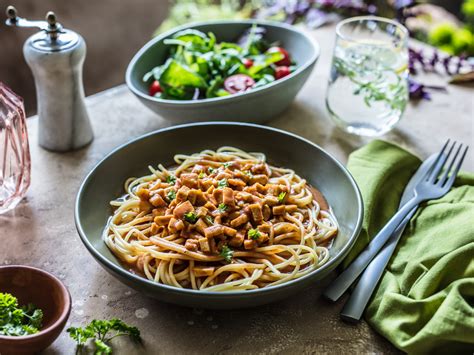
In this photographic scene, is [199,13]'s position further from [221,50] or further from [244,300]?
[244,300]

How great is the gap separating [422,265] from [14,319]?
1.18 m

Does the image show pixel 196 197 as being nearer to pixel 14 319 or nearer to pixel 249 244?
pixel 249 244

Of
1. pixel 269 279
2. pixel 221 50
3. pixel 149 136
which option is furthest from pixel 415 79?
pixel 269 279

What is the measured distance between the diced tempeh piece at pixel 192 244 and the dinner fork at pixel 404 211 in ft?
1.35

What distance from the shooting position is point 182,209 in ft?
5.87

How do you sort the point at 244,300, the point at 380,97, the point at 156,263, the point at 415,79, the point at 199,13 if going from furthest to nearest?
1. the point at 199,13
2. the point at 415,79
3. the point at 380,97
4. the point at 156,263
5. the point at 244,300

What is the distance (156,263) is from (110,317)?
203mm

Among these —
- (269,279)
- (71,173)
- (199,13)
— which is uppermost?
(269,279)

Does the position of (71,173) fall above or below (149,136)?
below

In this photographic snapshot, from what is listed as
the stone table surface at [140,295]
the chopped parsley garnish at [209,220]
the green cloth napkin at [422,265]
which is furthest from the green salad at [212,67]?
the chopped parsley garnish at [209,220]

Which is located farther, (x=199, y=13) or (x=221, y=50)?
(x=199, y=13)

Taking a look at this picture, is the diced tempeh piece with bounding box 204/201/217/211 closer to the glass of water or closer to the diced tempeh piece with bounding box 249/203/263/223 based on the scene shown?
the diced tempeh piece with bounding box 249/203/263/223

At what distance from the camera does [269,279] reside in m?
1.71

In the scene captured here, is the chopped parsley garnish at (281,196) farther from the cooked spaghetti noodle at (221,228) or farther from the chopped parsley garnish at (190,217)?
the chopped parsley garnish at (190,217)
